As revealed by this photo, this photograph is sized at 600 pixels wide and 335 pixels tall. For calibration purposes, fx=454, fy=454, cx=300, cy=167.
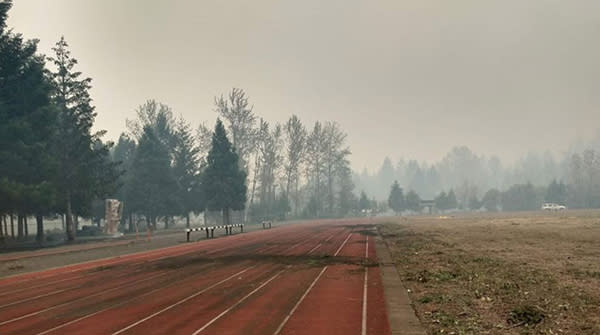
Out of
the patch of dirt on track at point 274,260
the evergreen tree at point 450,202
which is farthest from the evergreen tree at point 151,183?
the evergreen tree at point 450,202

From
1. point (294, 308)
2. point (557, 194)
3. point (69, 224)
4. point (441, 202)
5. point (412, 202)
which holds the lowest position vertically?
point (441, 202)

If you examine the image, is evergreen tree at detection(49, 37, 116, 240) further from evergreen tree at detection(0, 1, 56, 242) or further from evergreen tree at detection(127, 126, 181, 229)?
evergreen tree at detection(127, 126, 181, 229)

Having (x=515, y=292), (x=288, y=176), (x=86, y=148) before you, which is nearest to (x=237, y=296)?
(x=515, y=292)

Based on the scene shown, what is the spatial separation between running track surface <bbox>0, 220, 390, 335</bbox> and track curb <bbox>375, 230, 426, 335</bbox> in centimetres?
28

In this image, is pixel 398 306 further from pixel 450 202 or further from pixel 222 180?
pixel 450 202

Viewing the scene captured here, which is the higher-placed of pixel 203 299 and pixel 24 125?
A: pixel 24 125

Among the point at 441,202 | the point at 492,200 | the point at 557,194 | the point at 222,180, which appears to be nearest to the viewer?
the point at 222,180

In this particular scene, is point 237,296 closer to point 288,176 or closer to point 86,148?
point 86,148

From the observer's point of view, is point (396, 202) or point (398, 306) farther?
point (396, 202)

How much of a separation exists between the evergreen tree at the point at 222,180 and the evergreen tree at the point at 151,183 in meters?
5.20

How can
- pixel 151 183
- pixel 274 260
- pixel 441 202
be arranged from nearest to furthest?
1. pixel 274 260
2. pixel 151 183
3. pixel 441 202

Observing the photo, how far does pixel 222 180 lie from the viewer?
66750 mm

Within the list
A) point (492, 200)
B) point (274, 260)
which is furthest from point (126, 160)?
point (492, 200)

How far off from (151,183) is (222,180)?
993 cm
